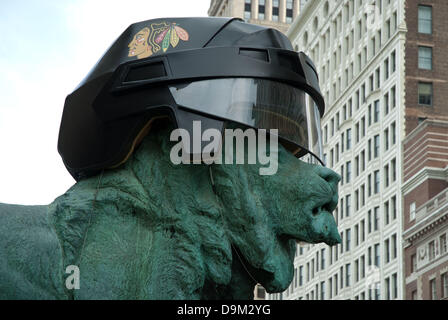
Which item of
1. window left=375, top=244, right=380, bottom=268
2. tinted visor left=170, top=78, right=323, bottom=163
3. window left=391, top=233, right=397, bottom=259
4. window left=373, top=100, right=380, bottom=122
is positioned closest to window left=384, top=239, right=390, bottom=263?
window left=391, top=233, right=397, bottom=259

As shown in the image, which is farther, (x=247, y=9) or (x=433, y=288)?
(x=247, y=9)

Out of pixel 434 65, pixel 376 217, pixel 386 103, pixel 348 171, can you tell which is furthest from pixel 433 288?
pixel 348 171

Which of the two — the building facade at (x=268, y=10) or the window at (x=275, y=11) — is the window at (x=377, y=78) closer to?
the building facade at (x=268, y=10)

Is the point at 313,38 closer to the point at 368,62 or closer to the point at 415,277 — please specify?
the point at 368,62

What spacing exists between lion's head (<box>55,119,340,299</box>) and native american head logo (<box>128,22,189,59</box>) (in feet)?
0.97

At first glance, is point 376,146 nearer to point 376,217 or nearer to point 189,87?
point 376,217

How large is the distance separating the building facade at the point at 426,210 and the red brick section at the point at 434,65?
9.63 ft

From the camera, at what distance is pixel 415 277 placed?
6344cm

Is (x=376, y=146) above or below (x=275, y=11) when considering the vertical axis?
below

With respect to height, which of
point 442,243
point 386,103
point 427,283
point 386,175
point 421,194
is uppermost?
point 386,103

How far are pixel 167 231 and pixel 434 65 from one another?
7002cm

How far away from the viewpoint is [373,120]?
75562 mm

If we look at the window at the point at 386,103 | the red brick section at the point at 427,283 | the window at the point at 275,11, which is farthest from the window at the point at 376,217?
the window at the point at 275,11

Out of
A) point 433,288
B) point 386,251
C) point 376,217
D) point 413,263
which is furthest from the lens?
point 376,217
